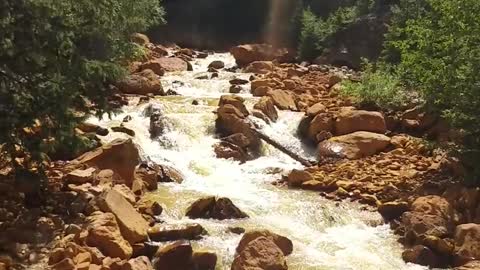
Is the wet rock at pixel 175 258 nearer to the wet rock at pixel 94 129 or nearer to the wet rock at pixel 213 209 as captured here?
the wet rock at pixel 213 209

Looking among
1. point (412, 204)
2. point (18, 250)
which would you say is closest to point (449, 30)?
point (412, 204)

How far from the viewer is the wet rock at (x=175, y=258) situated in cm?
825

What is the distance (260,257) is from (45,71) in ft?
12.6

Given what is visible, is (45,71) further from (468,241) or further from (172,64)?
(172,64)

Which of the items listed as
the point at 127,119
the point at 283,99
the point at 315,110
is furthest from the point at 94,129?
the point at 283,99

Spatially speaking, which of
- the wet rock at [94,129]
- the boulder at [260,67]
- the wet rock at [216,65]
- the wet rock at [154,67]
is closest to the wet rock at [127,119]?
the wet rock at [94,129]

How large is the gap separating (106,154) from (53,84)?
11.1 feet

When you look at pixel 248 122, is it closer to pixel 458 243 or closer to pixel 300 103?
pixel 300 103

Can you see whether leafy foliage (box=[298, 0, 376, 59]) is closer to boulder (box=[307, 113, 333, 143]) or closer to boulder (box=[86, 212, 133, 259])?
boulder (box=[307, 113, 333, 143])

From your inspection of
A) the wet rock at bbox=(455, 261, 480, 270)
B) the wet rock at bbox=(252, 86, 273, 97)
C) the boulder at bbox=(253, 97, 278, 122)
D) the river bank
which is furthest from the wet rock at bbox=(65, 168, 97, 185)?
the wet rock at bbox=(252, 86, 273, 97)

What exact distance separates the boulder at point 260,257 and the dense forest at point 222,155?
28mm

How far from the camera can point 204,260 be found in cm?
845

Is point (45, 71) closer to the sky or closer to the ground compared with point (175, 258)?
closer to the sky

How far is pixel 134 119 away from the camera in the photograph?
15.6m
